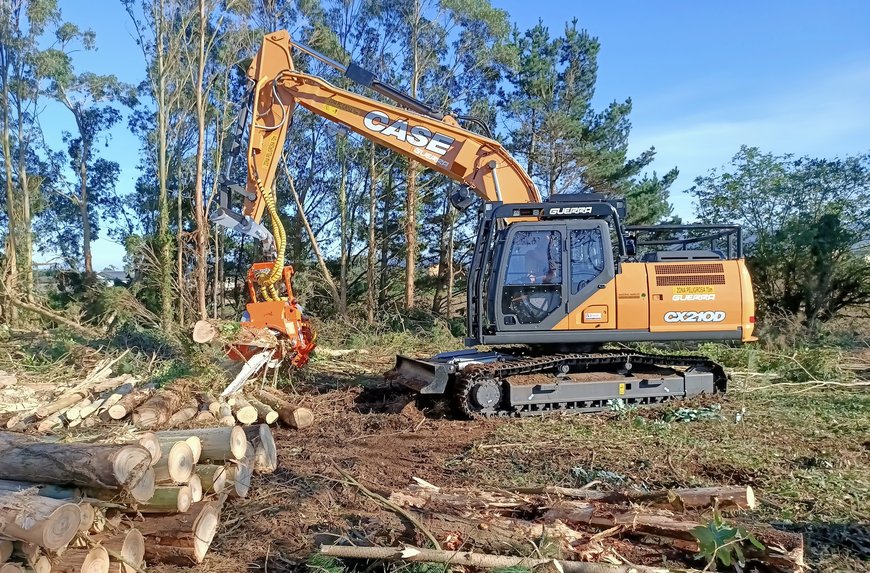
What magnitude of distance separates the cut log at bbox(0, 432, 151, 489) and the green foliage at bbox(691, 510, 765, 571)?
2940 mm

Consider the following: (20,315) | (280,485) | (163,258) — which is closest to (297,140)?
(163,258)

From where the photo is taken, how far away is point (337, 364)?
1101 cm

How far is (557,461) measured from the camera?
5523mm

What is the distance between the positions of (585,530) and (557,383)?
372 cm

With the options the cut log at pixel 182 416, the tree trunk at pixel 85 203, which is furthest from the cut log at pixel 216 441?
the tree trunk at pixel 85 203

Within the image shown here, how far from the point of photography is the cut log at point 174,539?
142 inches

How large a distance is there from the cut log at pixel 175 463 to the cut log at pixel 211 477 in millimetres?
151

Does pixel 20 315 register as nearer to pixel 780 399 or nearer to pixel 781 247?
pixel 780 399

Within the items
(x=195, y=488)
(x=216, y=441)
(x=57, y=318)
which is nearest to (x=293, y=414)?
(x=216, y=441)

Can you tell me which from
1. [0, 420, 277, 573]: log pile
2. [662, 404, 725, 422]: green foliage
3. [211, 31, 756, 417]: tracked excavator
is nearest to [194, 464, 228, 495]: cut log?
[0, 420, 277, 573]: log pile

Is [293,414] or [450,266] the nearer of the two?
[293,414]

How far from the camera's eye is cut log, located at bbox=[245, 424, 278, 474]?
502cm

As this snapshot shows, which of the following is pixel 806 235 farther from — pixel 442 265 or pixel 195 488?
pixel 195 488

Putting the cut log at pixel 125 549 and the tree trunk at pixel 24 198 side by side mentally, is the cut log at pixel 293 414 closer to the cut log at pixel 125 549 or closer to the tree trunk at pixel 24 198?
the cut log at pixel 125 549
